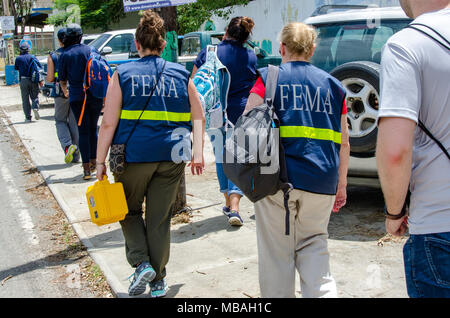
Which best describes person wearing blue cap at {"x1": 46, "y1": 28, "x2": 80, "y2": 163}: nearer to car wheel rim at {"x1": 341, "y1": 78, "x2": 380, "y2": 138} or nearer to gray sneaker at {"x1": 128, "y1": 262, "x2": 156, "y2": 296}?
car wheel rim at {"x1": 341, "y1": 78, "x2": 380, "y2": 138}

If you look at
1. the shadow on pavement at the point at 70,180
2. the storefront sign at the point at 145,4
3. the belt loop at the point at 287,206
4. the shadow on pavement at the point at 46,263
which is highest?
the storefront sign at the point at 145,4

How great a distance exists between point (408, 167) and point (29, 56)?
12997 mm

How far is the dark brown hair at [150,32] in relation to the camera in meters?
3.99

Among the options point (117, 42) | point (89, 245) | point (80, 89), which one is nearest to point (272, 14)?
point (117, 42)

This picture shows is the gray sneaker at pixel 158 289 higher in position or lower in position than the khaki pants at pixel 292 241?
lower

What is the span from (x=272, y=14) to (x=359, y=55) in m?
13.8

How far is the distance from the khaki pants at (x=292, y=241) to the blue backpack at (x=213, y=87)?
2.00 metres

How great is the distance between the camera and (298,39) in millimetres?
3211

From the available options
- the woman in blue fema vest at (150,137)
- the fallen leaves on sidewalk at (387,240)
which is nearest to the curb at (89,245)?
the woman in blue fema vest at (150,137)

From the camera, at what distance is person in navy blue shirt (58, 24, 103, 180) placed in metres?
7.65

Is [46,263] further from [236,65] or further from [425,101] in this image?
[425,101]

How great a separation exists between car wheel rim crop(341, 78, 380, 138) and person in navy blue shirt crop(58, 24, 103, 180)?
12.6ft

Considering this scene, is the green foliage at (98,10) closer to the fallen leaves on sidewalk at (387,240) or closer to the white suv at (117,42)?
the white suv at (117,42)

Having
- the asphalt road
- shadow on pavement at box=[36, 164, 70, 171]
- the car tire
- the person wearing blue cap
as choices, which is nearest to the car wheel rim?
the car tire
